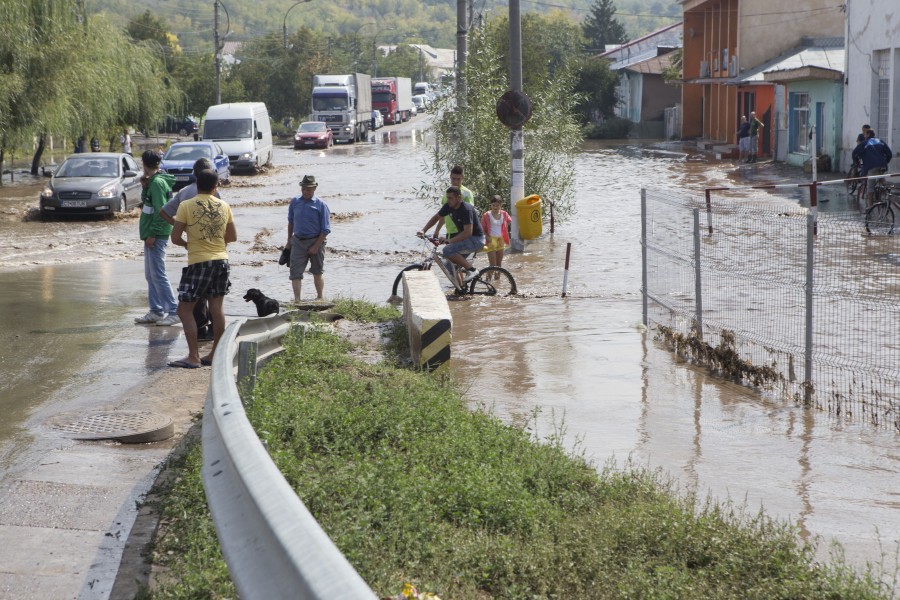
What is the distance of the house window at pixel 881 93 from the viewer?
29.9 metres

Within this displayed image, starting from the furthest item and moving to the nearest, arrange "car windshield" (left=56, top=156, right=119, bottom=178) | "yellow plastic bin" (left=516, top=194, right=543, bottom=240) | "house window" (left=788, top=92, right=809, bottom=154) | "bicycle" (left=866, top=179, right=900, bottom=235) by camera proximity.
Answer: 1. "house window" (left=788, top=92, right=809, bottom=154)
2. "car windshield" (left=56, top=156, right=119, bottom=178)
3. "bicycle" (left=866, top=179, right=900, bottom=235)
4. "yellow plastic bin" (left=516, top=194, right=543, bottom=240)

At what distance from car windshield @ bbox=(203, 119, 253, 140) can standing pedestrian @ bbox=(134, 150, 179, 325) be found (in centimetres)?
2915

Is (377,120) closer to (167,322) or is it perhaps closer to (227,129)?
(227,129)

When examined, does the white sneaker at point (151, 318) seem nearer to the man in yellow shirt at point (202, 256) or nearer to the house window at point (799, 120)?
the man in yellow shirt at point (202, 256)

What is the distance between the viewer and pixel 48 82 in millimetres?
29750

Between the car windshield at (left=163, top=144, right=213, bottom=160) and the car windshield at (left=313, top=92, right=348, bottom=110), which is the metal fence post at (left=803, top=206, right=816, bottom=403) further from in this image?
the car windshield at (left=313, top=92, right=348, bottom=110)

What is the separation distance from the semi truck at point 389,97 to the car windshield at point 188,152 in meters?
49.8

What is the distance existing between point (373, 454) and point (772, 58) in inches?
1747

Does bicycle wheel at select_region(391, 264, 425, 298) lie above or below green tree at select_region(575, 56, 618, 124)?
below

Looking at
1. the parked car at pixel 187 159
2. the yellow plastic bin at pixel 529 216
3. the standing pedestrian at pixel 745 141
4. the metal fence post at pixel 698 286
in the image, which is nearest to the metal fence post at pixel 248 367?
the metal fence post at pixel 698 286

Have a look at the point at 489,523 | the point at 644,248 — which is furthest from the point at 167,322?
the point at 489,523

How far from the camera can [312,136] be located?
56406 millimetres

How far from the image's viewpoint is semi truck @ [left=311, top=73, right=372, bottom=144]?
61438mm

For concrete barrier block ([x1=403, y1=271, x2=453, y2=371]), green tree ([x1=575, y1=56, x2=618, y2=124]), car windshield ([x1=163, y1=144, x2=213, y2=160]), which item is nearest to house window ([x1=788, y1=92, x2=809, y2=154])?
car windshield ([x1=163, y1=144, x2=213, y2=160])
